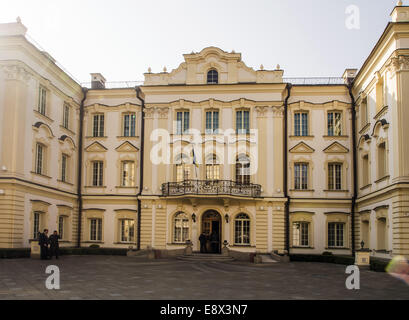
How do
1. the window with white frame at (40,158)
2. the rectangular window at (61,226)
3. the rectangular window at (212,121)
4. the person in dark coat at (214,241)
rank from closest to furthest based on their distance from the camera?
the window with white frame at (40,158) < the rectangular window at (61,226) < the person in dark coat at (214,241) < the rectangular window at (212,121)

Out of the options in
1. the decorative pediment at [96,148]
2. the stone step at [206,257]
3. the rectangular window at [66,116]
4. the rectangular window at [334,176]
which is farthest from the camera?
the decorative pediment at [96,148]

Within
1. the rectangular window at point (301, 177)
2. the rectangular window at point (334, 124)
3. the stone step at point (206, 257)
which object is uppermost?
the rectangular window at point (334, 124)

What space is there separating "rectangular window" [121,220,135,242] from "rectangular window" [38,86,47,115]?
10.2 metres

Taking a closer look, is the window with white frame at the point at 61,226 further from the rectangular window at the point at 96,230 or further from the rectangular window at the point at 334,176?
the rectangular window at the point at 334,176

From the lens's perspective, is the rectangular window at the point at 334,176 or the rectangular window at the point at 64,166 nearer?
the rectangular window at the point at 64,166

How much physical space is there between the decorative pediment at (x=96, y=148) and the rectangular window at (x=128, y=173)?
1.88m

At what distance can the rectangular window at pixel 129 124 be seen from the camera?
36.1m

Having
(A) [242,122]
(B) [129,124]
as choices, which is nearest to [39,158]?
(B) [129,124]

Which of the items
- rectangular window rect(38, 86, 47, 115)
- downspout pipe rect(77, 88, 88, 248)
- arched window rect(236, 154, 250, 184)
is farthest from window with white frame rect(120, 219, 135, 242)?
rectangular window rect(38, 86, 47, 115)

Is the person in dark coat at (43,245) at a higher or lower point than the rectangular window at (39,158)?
lower

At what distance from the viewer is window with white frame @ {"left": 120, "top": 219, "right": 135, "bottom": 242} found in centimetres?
3528

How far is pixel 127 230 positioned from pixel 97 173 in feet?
16.1

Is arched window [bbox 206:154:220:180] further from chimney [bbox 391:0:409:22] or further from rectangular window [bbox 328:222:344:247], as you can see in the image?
chimney [bbox 391:0:409:22]

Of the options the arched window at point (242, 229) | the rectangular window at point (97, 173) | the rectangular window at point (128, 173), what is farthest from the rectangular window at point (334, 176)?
the rectangular window at point (97, 173)
